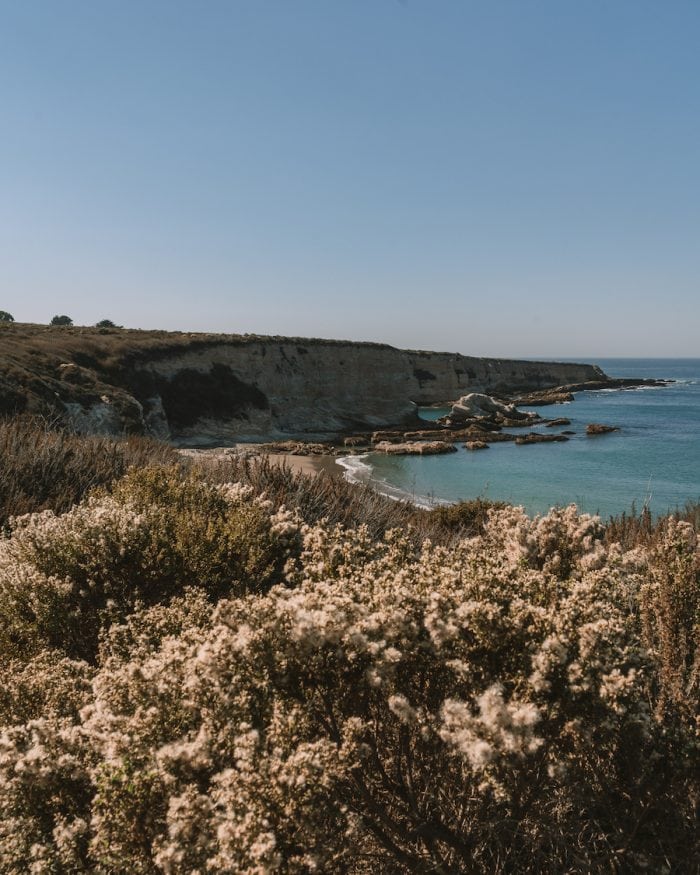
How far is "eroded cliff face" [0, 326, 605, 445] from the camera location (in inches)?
1420

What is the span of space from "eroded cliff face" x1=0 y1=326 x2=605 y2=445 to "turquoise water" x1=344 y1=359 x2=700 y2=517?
47.7ft

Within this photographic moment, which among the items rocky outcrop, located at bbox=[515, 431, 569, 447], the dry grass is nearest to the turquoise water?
rocky outcrop, located at bbox=[515, 431, 569, 447]

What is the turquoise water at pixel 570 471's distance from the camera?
1325 inches

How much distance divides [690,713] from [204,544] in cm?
452

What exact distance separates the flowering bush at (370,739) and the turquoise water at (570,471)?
19.6 metres

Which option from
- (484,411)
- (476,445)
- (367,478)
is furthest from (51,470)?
Result: (484,411)

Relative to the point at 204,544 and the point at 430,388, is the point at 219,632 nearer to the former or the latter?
the point at 204,544

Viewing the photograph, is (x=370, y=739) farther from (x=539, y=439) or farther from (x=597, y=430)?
(x=597, y=430)

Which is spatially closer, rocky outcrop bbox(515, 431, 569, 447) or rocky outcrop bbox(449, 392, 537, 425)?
rocky outcrop bbox(515, 431, 569, 447)

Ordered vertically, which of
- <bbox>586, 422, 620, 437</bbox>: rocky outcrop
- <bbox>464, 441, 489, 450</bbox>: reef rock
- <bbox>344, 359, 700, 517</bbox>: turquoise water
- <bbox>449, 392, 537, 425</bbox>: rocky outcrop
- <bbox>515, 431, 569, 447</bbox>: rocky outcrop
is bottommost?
<bbox>344, 359, 700, 517</bbox>: turquoise water

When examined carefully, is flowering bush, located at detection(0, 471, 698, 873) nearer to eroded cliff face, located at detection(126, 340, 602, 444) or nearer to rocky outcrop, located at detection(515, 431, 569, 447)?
eroded cliff face, located at detection(126, 340, 602, 444)

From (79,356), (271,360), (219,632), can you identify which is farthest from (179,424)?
(219,632)

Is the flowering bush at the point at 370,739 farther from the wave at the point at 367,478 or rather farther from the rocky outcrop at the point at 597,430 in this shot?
the rocky outcrop at the point at 597,430

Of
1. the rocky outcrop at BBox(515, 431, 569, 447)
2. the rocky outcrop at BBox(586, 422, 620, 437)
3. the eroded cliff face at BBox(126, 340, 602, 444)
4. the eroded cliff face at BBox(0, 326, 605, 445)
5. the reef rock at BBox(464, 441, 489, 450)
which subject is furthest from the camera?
the rocky outcrop at BBox(586, 422, 620, 437)
